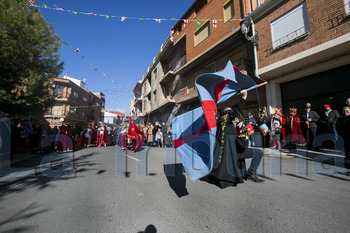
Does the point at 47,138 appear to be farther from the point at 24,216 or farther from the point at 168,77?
the point at 168,77

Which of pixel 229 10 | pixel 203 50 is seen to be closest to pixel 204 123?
pixel 229 10

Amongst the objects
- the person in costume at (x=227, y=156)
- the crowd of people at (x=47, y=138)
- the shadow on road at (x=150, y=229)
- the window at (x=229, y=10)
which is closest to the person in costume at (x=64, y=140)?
the crowd of people at (x=47, y=138)

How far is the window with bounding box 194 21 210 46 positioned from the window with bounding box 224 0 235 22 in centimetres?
207

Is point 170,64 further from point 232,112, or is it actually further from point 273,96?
point 232,112

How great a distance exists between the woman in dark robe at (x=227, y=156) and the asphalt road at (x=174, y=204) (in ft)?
0.56

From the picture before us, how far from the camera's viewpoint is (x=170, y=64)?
21984 millimetres

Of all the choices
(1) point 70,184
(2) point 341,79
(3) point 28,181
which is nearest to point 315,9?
(2) point 341,79

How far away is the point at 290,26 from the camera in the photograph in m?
8.30

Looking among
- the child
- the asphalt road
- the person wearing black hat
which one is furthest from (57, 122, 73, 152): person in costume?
the person wearing black hat

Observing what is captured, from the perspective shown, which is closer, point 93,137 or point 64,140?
point 64,140

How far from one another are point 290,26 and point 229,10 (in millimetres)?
5473

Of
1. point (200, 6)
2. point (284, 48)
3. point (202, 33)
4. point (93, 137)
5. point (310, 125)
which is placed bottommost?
point (93, 137)

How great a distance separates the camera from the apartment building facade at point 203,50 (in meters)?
10.8

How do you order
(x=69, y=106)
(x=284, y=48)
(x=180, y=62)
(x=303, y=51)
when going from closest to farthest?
(x=303, y=51), (x=284, y=48), (x=180, y=62), (x=69, y=106)
